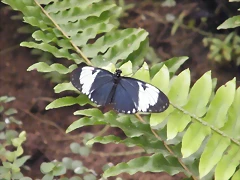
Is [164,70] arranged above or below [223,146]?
above

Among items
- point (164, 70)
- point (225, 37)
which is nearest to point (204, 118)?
point (164, 70)

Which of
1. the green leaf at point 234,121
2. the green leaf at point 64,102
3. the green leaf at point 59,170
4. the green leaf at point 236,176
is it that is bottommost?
the green leaf at point 59,170

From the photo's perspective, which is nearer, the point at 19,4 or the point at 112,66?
the point at 112,66

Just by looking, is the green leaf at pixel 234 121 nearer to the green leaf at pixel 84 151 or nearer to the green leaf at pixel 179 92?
the green leaf at pixel 179 92

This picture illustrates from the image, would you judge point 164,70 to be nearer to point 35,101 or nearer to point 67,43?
point 67,43

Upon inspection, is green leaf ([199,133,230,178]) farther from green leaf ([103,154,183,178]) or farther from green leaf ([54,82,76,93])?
green leaf ([54,82,76,93])

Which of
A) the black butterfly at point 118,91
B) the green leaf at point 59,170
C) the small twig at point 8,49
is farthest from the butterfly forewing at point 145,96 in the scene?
the small twig at point 8,49

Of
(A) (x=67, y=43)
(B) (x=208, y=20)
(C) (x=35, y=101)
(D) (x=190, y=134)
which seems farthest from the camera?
(B) (x=208, y=20)

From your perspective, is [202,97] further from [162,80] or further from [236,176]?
[236,176]
